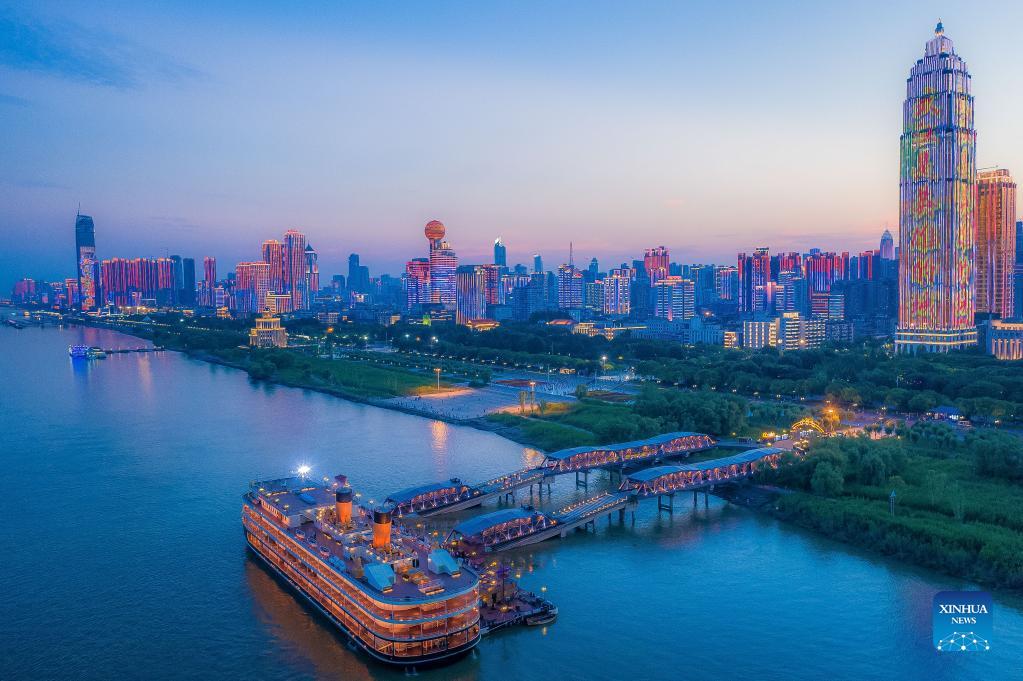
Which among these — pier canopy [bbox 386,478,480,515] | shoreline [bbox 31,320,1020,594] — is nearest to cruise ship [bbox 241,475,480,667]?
pier canopy [bbox 386,478,480,515]

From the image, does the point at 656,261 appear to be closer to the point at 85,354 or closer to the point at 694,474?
the point at 85,354

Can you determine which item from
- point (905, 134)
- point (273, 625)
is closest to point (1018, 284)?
point (905, 134)

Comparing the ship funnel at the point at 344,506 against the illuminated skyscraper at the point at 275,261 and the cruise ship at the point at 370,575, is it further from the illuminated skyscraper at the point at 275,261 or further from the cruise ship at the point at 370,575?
the illuminated skyscraper at the point at 275,261

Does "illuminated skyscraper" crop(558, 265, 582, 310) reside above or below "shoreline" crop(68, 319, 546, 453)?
above

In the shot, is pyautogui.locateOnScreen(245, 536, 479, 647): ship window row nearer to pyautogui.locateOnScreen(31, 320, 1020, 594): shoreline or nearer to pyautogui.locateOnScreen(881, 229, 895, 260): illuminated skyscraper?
pyautogui.locateOnScreen(31, 320, 1020, 594): shoreline

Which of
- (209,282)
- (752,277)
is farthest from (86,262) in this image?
(752,277)

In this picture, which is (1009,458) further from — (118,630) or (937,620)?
(118,630)

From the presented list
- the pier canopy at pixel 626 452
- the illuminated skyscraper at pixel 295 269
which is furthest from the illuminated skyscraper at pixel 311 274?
the pier canopy at pixel 626 452
